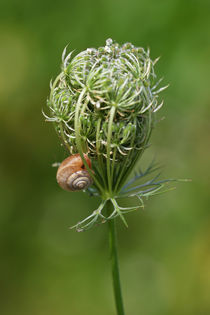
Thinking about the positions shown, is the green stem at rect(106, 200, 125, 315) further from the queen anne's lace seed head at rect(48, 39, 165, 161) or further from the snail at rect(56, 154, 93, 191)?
the queen anne's lace seed head at rect(48, 39, 165, 161)

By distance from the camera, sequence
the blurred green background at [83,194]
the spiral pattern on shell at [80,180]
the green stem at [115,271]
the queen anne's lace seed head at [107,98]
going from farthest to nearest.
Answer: the blurred green background at [83,194]
the spiral pattern on shell at [80,180]
the green stem at [115,271]
the queen anne's lace seed head at [107,98]

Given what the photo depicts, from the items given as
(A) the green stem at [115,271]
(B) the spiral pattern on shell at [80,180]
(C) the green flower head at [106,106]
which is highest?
(C) the green flower head at [106,106]

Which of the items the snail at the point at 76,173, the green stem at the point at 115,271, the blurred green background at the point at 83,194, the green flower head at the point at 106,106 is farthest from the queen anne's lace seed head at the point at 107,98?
the blurred green background at the point at 83,194

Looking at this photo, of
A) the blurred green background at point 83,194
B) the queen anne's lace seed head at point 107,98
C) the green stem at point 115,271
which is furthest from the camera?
the blurred green background at point 83,194

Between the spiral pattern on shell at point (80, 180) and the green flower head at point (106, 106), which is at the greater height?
the green flower head at point (106, 106)

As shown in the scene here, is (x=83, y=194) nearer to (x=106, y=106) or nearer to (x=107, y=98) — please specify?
(x=106, y=106)

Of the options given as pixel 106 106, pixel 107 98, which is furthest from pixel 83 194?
pixel 107 98

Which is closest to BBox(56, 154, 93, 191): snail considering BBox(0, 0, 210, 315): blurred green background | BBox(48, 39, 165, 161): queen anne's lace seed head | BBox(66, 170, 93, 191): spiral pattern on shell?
BBox(66, 170, 93, 191): spiral pattern on shell

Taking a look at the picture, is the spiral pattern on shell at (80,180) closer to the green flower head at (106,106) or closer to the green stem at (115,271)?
the green flower head at (106,106)
